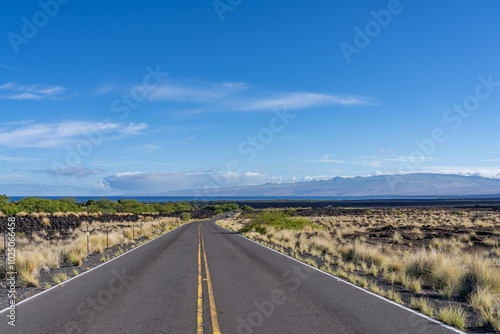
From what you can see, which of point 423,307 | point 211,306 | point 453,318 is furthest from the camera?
point 211,306

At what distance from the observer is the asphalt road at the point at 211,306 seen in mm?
6934

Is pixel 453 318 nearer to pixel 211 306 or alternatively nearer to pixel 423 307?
pixel 423 307

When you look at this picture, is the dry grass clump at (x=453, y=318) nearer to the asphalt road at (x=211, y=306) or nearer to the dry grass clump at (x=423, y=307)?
the dry grass clump at (x=423, y=307)

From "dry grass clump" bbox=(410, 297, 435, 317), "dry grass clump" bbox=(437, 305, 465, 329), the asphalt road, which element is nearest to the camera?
the asphalt road

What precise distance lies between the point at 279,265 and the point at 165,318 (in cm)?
856

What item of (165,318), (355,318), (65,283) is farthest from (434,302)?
(65,283)

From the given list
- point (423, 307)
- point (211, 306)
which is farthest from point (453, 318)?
point (211, 306)

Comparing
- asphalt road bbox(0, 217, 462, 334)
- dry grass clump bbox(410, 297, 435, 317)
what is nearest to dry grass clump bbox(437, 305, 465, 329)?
dry grass clump bbox(410, 297, 435, 317)

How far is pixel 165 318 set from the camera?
7.48 m

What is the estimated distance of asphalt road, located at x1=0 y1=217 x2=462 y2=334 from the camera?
693 centimetres

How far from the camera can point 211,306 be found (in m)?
8.42

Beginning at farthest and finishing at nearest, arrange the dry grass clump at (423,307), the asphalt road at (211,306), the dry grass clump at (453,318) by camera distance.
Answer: the dry grass clump at (423,307) → the dry grass clump at (453,318) → the asphalt road at (211,306)

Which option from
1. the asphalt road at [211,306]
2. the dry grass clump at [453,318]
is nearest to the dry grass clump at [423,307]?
the dry grass clump at [453,318]

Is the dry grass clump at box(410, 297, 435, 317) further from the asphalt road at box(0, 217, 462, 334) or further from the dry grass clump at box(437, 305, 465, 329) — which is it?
the asphalt road at box(0, 217, 462, 334)
